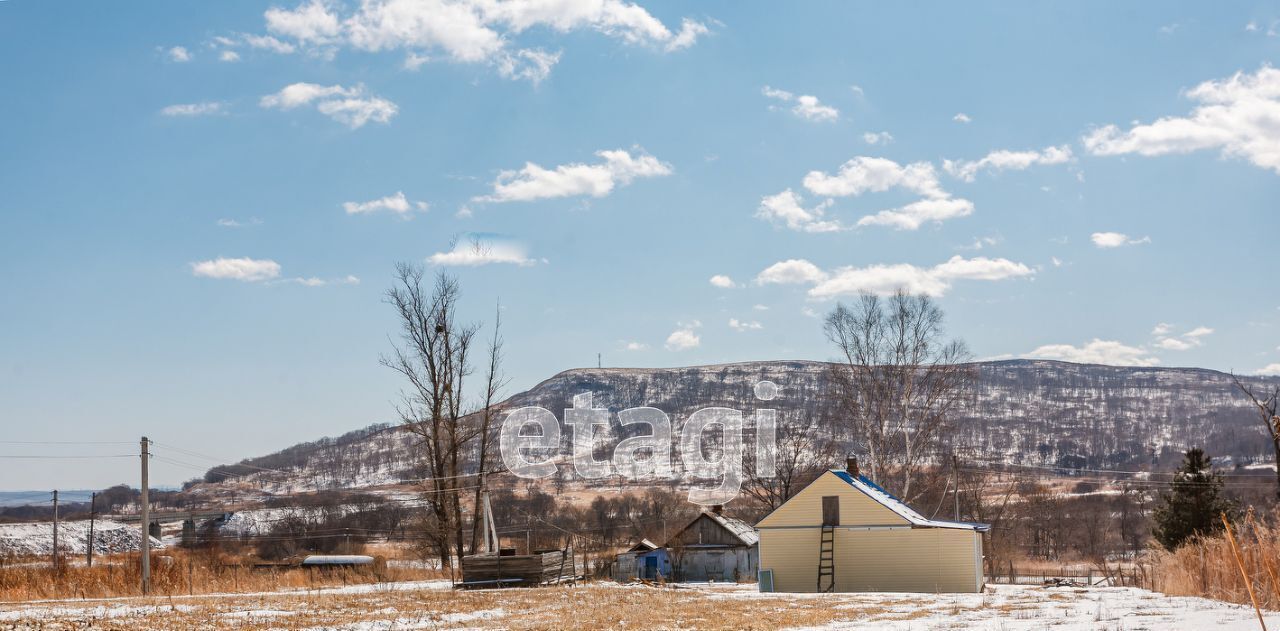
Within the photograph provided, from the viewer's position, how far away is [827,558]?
133 feet

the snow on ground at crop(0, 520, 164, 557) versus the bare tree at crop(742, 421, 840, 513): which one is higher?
the bare tree at crop(742, 421, 840, 513)

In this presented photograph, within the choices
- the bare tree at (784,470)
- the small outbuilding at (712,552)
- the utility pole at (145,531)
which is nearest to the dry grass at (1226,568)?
the utility pole at (145,531)

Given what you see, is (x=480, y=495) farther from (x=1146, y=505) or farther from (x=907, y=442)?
(x=1146, y=505)

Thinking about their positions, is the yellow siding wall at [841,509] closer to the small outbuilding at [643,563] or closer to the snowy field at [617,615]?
the snowy field at [617,615]

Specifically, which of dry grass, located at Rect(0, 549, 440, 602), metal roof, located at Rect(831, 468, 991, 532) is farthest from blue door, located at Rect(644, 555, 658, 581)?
dry grass, located at Rect(0, 549, 440, 602)

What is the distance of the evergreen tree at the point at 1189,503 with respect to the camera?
42.6 metres

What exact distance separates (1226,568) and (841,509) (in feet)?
82.2

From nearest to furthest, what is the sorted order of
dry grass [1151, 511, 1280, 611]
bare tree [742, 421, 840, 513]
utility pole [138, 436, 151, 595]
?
dry grass [1151, 511, 1280, 611] → utility pole [138, 436, 151, 595] → bare tree [742, 421, 840, 513]

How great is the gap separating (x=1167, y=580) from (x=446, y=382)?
105 ft

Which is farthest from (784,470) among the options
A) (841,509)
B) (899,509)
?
(899,509)

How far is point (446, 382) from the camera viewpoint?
4556 centimetres

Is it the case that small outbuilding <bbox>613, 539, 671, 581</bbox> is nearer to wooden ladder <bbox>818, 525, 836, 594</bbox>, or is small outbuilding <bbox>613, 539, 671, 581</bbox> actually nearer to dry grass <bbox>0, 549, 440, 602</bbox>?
wooden ladder <bbox>818, 525, 836, 594</bbox>

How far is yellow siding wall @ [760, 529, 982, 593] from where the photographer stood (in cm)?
3888

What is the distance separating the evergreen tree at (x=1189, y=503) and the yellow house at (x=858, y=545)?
32.1ft
